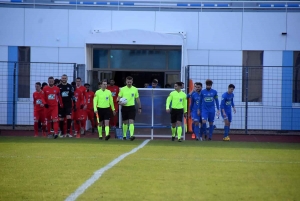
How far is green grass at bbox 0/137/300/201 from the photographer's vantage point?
31.1 ft

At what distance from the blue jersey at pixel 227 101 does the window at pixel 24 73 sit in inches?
332

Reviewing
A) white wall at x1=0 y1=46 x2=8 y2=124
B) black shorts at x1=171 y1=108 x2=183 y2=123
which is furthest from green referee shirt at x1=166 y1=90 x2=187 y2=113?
white wall at x1=0 y1=46 x2=8 y2=124

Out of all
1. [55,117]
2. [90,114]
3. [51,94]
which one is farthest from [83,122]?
[51,94]

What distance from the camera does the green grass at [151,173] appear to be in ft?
31.1

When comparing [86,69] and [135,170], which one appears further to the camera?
[86,69]

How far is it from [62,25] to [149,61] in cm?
366

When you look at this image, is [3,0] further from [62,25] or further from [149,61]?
[149,61]

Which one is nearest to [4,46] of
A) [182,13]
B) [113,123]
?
[113,123]

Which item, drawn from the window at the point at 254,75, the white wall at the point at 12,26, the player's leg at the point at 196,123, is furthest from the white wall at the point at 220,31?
the white wall at the point at 12,26

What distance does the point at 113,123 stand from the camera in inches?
1055

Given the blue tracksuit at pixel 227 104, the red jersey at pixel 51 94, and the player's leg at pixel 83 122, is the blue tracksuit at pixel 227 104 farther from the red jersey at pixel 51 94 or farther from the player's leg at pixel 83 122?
the red jersey at pixel 51 94

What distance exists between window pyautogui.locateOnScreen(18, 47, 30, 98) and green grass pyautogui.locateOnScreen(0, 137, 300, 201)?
32.3 feet

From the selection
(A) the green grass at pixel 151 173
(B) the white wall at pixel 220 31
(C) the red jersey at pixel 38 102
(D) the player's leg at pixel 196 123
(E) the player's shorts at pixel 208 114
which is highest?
(B) the white wall at pixel 220 31

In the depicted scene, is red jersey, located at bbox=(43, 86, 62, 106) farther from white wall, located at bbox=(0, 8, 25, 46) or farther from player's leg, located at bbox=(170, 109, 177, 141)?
white wall, located at bbox=(0, 8, 25, 46)
